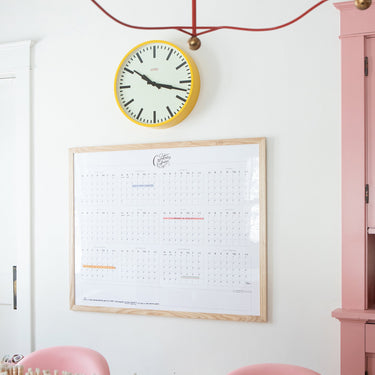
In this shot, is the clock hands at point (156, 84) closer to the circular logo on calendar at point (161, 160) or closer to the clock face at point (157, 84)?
the clock face at point (157, 84)

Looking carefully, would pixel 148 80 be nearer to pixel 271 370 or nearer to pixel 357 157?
pixel 357 157

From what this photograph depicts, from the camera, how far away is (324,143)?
7.27 feet

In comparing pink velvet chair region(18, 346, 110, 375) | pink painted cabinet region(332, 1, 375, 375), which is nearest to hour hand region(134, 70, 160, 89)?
pink painted cabinet region(332, 1, 375, 375)

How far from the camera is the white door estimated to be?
8.90 ft

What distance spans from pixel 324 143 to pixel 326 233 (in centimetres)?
40

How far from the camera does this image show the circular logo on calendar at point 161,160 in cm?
246

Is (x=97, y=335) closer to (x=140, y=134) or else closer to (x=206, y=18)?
(x=140, y=134)

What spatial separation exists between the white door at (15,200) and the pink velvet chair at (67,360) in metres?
0.69

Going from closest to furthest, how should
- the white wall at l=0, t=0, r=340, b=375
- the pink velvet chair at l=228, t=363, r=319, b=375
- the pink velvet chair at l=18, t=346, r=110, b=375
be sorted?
the pink velvet chair at l=228, t=363, r=319, b=375 → the pink velvet chair at l=18, t=346, r=110, b=375 → the white wall at l=0, t=0, r=340, b=375

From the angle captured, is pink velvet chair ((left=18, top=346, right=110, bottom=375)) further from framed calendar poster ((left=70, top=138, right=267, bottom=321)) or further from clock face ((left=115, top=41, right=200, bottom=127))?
clock face ((left=115, top=41, right=200, bottom=127))

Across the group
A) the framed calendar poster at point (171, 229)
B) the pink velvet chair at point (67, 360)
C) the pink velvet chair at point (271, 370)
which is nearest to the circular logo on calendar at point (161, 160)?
the framed calendar poster at point (171, 229)

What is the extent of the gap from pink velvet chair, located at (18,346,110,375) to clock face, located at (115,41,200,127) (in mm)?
1092

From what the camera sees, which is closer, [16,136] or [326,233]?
[326,233]

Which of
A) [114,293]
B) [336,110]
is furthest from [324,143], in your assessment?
[114,293]
